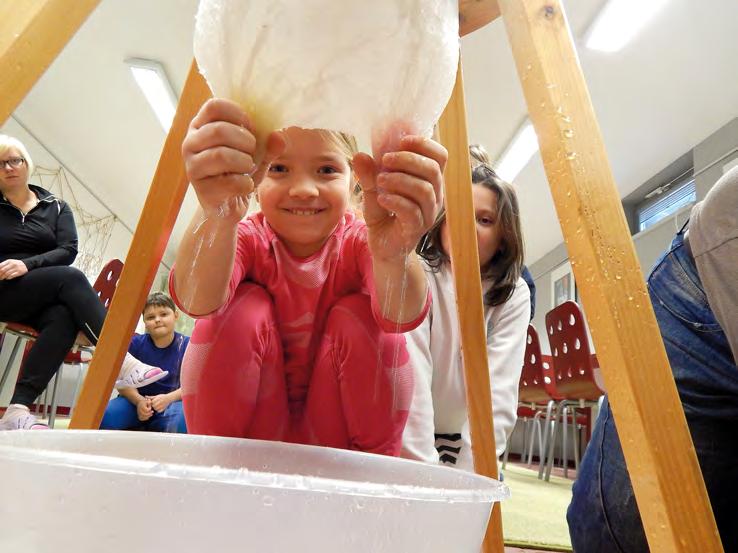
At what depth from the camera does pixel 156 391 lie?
1.75 m

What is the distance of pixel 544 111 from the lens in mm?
360

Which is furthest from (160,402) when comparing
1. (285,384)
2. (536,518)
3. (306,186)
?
(306,186)

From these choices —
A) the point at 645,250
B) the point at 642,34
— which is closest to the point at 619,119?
the point at 642,34

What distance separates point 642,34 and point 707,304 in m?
2.37

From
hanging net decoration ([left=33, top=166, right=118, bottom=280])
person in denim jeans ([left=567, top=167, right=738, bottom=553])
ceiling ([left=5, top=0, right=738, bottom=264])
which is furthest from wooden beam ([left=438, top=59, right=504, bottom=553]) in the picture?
hanging net decoration ([left=33, top=166, right=118, bottom=280])

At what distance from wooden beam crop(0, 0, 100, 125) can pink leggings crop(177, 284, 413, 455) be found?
0.29m

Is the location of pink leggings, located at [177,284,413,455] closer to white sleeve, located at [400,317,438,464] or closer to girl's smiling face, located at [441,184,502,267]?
white sleeve, located at [400,317,438,464]

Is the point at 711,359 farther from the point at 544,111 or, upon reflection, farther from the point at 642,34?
the point at 642,34

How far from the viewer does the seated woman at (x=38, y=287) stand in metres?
1.51

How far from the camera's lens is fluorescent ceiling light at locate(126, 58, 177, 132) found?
298 cm

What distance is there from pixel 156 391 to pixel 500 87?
2265 mm

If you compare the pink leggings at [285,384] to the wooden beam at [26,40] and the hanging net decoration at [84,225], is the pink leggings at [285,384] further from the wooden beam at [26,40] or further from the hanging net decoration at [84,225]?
the hanging net decoration at [84,225]

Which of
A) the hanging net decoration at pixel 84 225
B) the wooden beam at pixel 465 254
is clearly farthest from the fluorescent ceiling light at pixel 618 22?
the hanging net decoration at pixel 84 225

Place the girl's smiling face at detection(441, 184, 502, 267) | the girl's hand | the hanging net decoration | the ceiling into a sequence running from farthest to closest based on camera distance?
the hanging net decoration < the ceiling < the girl's hand < the girl's smiling face at detection(441, 184, 502, 267)
